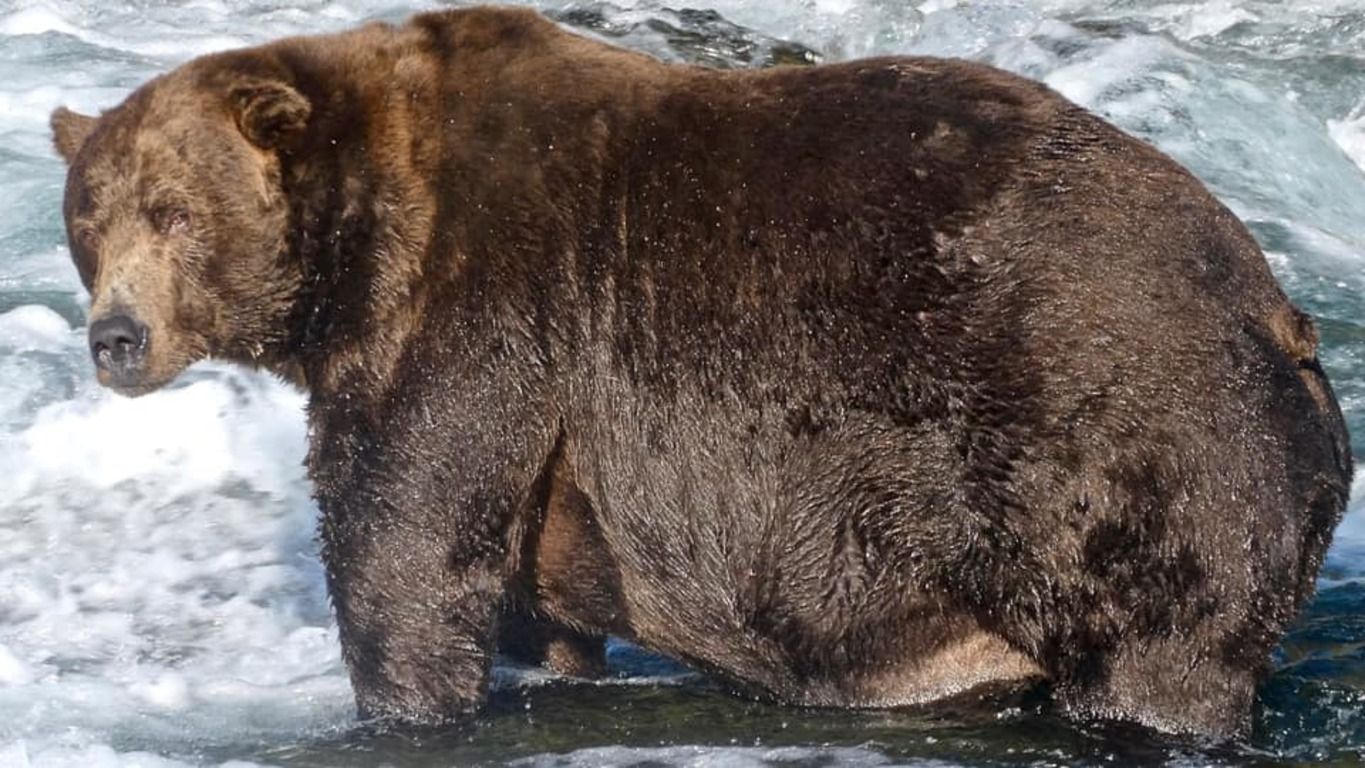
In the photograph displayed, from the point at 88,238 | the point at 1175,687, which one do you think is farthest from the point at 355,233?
the point at 1175,687

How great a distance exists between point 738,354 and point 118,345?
1680 millimetres

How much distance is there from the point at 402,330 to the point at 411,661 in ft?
3.03

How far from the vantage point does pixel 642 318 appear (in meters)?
5.73

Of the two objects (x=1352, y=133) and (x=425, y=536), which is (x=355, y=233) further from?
(x=1352, y=133)

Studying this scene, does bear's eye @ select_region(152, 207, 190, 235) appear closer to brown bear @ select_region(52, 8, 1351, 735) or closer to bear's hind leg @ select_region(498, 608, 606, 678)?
brown bear @ select_region(52, 8, 1351, 735)

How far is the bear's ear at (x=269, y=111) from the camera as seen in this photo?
5.84 meters

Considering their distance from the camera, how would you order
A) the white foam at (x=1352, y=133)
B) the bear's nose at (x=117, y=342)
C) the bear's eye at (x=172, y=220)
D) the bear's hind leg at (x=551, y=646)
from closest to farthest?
the bear's nose at (x=117, y=342) < the bear's eye at (x=172, y=220) < the bear's hind leg at (x=551, y=646) < the white foam at (x=1352, y=133)

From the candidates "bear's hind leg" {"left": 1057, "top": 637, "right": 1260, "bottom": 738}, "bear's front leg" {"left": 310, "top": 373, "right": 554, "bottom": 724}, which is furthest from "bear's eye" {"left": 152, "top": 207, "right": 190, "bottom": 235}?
"bear's hind leg" {"left": 1057, "top": 637, "right": 1260, "bottom": 738}

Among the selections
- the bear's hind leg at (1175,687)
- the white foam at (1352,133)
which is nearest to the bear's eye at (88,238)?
A: the bear's hind leg at (1175,687)

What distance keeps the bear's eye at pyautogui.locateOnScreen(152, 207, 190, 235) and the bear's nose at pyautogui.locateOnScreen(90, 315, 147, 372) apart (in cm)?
28

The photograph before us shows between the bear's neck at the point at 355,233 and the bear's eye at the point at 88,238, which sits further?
the bear's eye at the point at 88,238

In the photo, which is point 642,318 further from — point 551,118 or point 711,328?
point 551,118

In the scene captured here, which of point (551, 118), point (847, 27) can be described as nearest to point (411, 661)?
point (551, 118)

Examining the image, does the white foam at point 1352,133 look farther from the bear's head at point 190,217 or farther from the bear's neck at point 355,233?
the bear's head at point 190,217
